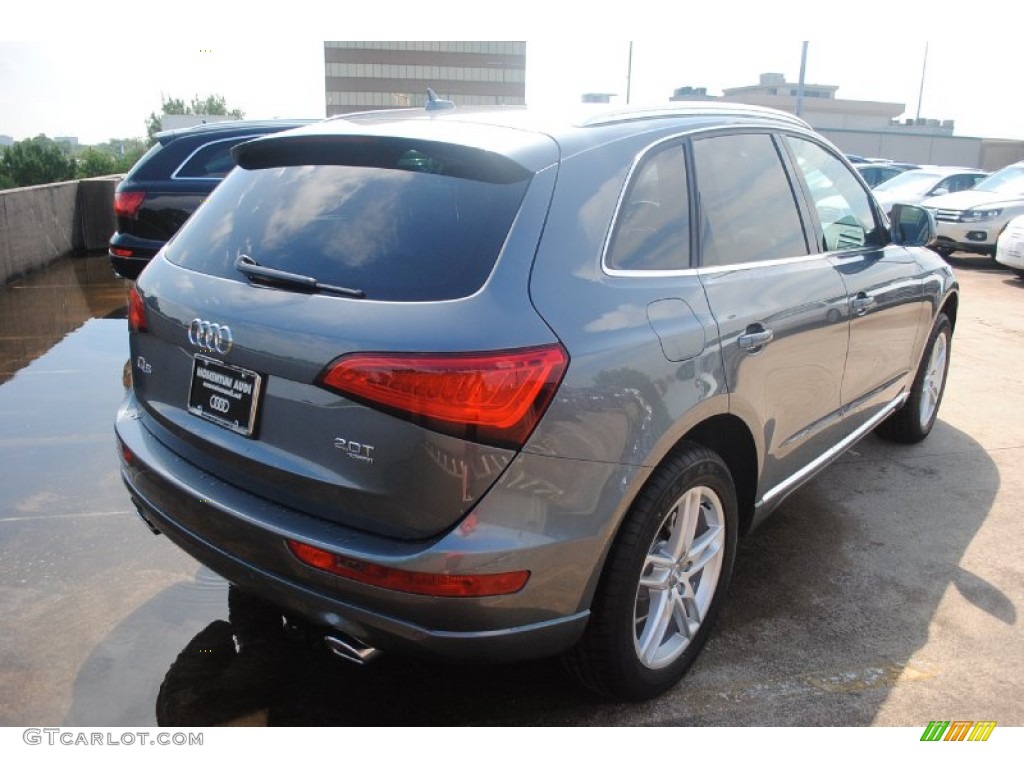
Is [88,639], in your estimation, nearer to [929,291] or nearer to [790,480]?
[790,480]

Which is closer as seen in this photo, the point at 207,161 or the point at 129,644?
the point at 129,644

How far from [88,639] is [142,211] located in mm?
4571

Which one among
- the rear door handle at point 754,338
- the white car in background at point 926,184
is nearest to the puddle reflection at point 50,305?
the rear door handle at point 754,338

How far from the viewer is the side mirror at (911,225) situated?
4352 millimetres

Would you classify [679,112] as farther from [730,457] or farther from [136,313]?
[136,313]

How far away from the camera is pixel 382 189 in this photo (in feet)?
7.94

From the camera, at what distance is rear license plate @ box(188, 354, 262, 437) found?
7.53ft

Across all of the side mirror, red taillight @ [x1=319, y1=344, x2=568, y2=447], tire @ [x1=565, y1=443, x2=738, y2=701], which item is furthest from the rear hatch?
the side mirror

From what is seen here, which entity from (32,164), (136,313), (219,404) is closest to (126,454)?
(136,313)

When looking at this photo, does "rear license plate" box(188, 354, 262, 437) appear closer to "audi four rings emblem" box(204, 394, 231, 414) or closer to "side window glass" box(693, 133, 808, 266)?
"audi four rings emblem" box(204, 394, 231, 414)

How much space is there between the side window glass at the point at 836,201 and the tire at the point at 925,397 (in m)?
1.09

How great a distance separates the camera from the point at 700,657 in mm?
2955

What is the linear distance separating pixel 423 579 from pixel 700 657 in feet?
4.29
